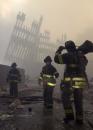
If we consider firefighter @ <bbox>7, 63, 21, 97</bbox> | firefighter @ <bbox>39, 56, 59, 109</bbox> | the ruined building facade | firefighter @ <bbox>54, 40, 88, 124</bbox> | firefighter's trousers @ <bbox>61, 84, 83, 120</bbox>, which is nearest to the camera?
firefighter's trousers @ <bbox>61, 84, 83, 120</bbox>

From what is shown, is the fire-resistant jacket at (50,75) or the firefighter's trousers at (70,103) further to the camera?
the fire-resistant jacket at (50,75)

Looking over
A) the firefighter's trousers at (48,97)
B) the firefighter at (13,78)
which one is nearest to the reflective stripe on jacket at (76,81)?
the firefighter's trousers at (48,97)

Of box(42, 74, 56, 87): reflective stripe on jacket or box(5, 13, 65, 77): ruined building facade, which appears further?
box(5, 13, 65, 77): ruined building facade

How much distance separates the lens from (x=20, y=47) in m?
35.4

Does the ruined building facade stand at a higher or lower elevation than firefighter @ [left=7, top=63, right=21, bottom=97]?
higher

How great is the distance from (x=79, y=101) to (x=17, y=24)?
32181 millimetres

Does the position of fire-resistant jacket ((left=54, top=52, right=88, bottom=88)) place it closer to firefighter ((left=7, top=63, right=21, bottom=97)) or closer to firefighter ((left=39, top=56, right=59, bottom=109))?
firefighter ((left=39, top=56, right=59, bottom=109))

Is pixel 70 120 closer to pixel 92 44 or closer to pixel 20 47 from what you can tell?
pixel 92 44

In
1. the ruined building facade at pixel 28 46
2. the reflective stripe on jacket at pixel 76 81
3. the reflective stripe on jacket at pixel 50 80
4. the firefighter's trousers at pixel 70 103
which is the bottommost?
the firefighter's trousers at pixel 70 103

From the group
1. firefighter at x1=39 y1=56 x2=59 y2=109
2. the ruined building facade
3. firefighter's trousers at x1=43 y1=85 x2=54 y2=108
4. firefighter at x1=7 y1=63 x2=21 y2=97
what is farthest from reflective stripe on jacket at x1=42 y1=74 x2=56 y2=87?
the ruined building facade

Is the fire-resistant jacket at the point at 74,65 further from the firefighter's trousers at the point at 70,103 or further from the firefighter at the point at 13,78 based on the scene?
the firefighter at the point at 13,78

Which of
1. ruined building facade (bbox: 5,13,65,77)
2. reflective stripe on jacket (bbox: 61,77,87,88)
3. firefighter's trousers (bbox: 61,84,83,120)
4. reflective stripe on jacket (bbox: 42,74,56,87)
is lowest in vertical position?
firefighter's trousers (bbox: 61,84,83,120)

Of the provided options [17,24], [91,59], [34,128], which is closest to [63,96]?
[34,128]

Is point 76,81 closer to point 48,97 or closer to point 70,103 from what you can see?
→ point 70,103
